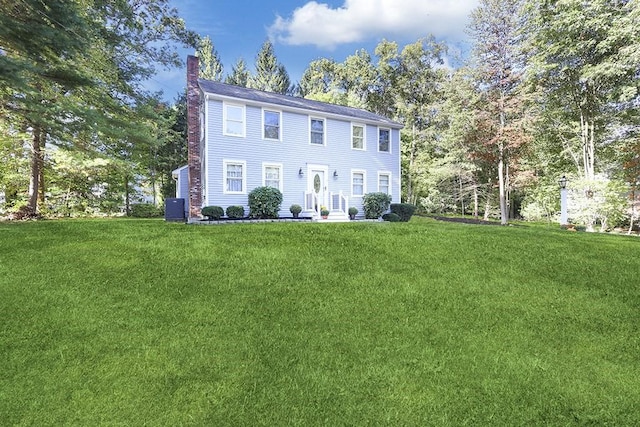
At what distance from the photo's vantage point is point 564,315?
4.17 metres

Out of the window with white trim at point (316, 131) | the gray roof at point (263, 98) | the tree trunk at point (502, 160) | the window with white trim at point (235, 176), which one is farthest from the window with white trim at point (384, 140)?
the window with white trim at point (235, 176)

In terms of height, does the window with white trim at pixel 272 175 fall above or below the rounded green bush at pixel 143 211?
above

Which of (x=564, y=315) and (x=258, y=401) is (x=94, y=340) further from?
(x=564, y=315)

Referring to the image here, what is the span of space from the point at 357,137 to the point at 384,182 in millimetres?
2767

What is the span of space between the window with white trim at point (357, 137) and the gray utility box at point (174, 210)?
876 cm

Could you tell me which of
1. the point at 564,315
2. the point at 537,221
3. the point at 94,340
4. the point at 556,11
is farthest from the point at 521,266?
the point at 537,221

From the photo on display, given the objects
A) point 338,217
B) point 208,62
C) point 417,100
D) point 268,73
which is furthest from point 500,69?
point 208,62

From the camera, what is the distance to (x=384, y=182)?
18406mm

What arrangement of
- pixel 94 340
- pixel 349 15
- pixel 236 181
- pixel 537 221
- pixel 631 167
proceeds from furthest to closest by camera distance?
pixel 349 15 → pixel 537 221 → pixel 631 167 → pixel 236 181 → pixel 94 340

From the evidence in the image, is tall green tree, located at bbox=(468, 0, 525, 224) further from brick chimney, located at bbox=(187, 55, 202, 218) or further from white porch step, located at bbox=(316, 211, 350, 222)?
brick chimney, located at bbox=(187, 55, 202, 218)

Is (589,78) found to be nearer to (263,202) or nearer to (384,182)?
(384,182)

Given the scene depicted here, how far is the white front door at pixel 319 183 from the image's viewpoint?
16.1 meters

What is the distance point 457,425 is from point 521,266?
3788 mm

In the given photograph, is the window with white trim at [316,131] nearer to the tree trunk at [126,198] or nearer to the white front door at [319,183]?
the white front door at [319,183]
